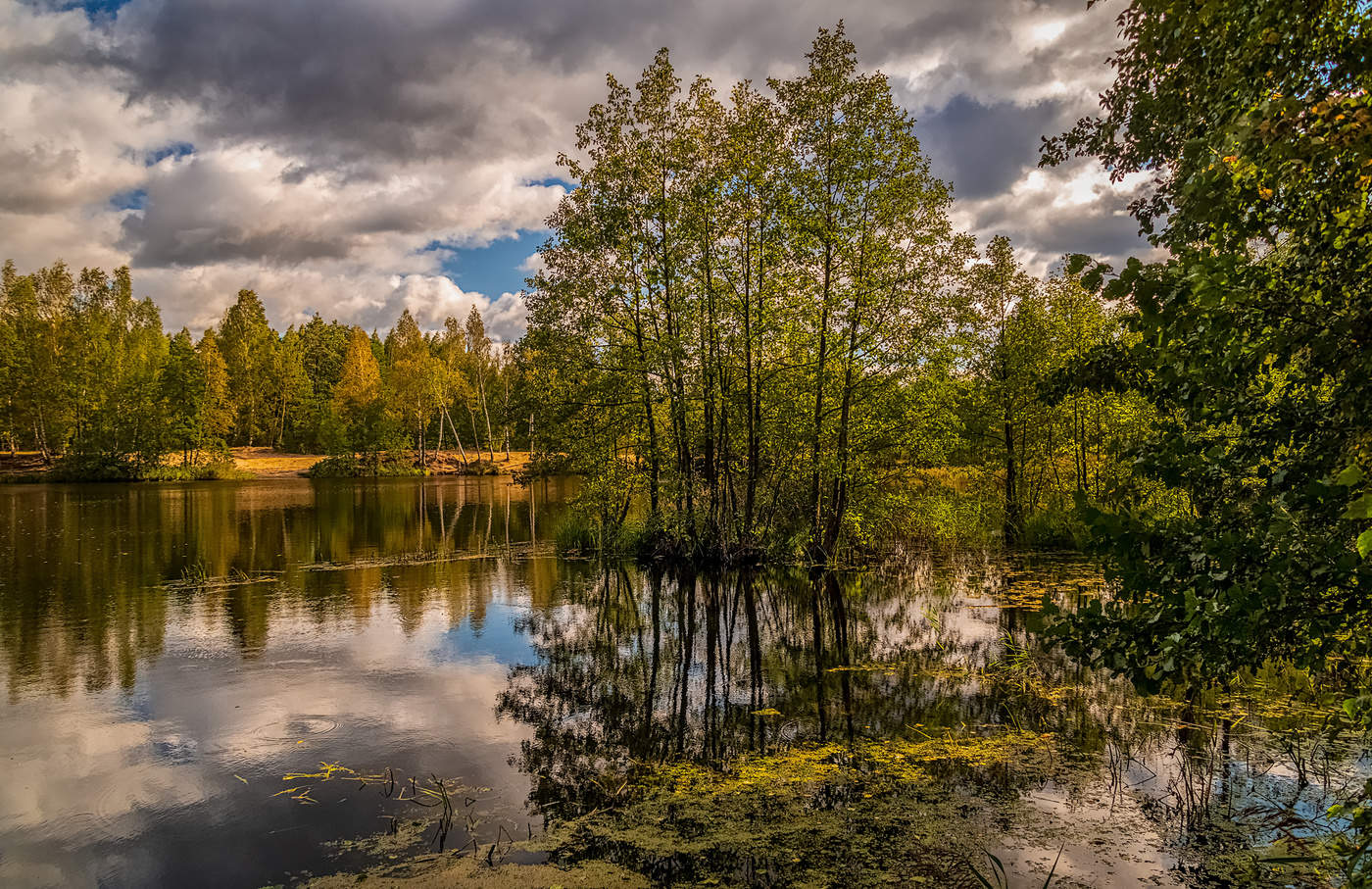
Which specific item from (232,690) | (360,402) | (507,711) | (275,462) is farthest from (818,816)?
(275,462)

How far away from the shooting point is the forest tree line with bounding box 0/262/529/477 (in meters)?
56.2

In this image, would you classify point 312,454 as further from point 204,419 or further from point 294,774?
point 294,774

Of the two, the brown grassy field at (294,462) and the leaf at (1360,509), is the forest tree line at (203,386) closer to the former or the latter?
the brown grassy field at (294,462)

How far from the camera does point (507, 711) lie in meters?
9.51

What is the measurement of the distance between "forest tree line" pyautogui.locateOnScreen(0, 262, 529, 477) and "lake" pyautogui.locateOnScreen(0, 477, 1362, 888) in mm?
37971

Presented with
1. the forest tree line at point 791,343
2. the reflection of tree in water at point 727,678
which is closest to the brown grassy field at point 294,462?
the forest tree line at point 791,343

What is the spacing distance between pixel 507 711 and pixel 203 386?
6251 cm

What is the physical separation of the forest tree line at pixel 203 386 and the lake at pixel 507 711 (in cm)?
3797

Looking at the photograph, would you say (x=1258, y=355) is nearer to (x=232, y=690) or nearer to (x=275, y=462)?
(x=232, y=690)

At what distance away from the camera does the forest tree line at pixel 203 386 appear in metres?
56.2

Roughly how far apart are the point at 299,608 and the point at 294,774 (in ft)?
27.7

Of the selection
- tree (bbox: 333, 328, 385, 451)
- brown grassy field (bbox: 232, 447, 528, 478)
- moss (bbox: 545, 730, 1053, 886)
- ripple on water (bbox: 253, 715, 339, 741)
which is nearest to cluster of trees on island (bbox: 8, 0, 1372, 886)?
moss (bbox: 545, 730, 1053, 886)

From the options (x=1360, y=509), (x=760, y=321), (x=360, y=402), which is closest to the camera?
(x=1360, y=509)

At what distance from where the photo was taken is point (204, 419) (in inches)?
2312
